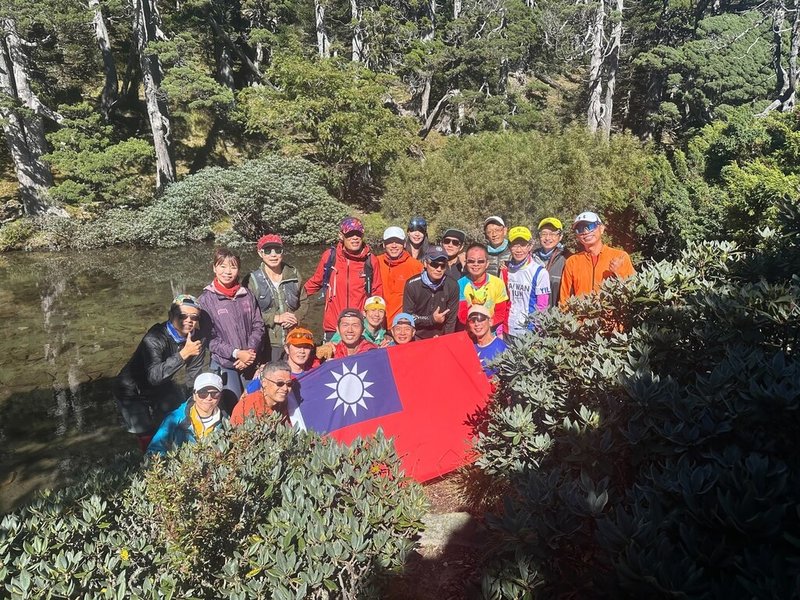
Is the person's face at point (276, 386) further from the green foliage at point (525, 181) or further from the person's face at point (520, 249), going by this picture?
the green foliage at point (525, 181)

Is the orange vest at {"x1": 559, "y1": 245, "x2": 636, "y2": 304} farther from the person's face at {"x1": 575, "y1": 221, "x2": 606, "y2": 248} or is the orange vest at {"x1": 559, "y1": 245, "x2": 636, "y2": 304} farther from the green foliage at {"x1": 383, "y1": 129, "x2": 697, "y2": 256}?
the green foliage at {"x1": 383, "y1": 129, "x2": 697, "y2": 256}

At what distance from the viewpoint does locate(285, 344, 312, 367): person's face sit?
4.26 meters

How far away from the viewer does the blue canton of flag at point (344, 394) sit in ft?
13.7

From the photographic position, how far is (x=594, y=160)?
15.3 metres

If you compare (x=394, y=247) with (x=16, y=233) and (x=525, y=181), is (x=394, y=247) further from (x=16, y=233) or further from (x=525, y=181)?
(x=16, y=233)

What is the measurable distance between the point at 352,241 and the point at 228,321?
1433 mm

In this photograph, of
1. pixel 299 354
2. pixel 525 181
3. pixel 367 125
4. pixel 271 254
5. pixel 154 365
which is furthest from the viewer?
pixel 367 125

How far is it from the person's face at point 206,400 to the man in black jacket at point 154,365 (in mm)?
566

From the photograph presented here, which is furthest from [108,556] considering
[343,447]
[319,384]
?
[319,384]

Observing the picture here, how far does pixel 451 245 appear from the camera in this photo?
5.46 meters

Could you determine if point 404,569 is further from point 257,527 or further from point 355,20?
point 355,20

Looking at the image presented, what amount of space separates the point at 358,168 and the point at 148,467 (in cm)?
2267

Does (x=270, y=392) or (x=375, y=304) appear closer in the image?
(x=270, y=392)

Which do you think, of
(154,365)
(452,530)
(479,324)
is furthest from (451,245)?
(154,365)
